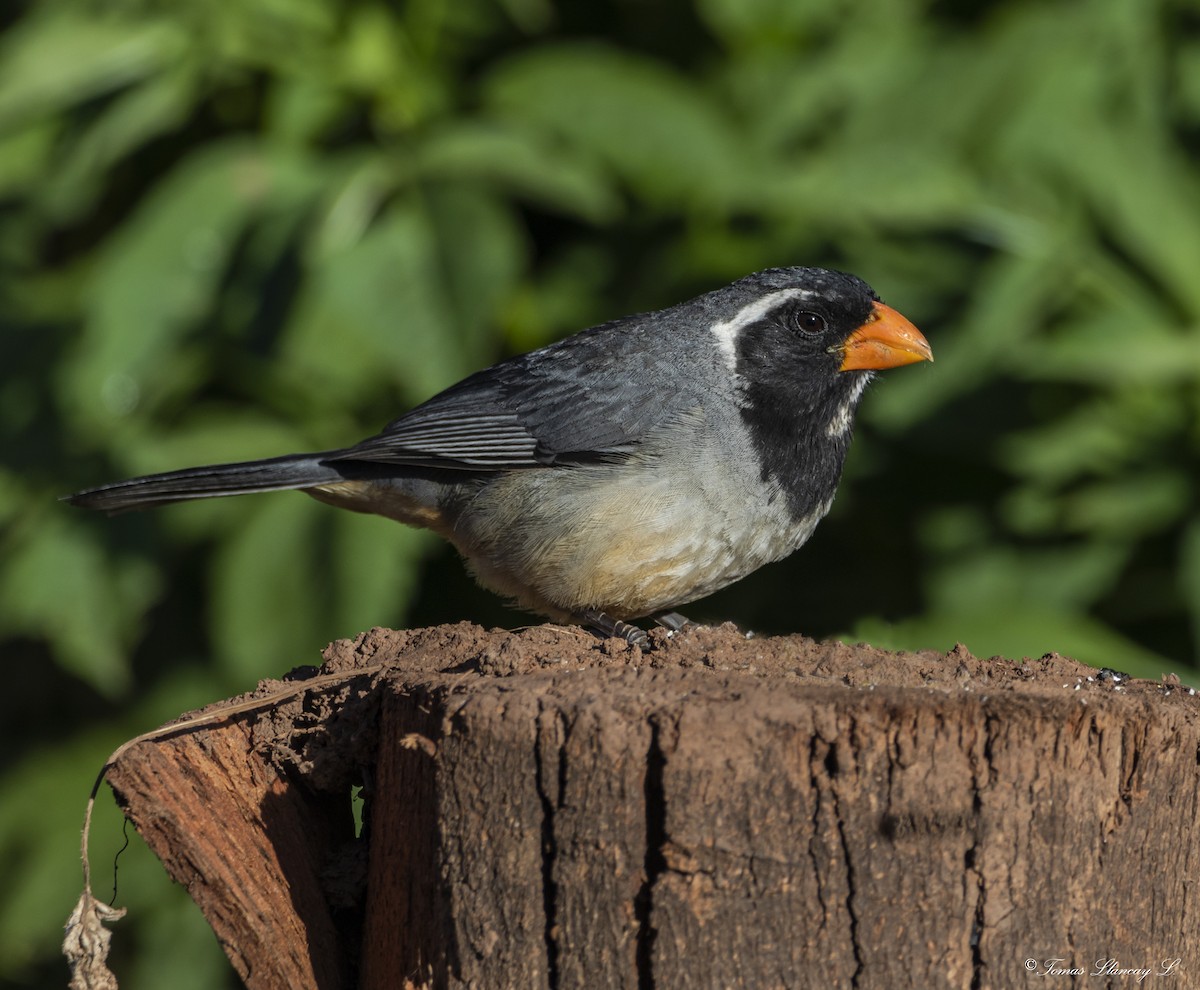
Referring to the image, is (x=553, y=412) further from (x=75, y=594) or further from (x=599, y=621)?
(x=75, y=594)

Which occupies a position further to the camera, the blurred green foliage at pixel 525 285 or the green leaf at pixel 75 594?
the blurred green foliage at pixel 525 285

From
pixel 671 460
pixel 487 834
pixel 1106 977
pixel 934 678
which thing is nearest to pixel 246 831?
pixel 487 834

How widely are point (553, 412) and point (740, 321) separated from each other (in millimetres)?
795

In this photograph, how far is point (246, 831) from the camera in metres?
3.39

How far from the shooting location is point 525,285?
6262 mm

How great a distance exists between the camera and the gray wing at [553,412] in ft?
17.7

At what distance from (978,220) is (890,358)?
0.72 meters

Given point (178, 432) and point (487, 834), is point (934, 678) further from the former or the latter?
point (178, 432)

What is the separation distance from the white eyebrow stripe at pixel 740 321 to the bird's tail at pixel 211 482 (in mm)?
1527

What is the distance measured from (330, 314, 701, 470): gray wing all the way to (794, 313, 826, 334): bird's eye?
1.50 feet

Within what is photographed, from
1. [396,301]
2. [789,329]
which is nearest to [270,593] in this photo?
[396,301]

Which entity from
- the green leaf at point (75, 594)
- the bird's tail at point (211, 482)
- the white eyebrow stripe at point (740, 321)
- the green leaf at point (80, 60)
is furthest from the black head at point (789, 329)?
the green leaf at point (80, 60)

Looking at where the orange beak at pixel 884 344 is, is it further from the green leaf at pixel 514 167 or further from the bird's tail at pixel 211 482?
the bird's tail at pixel 211 482

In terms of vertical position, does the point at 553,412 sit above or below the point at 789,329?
below
